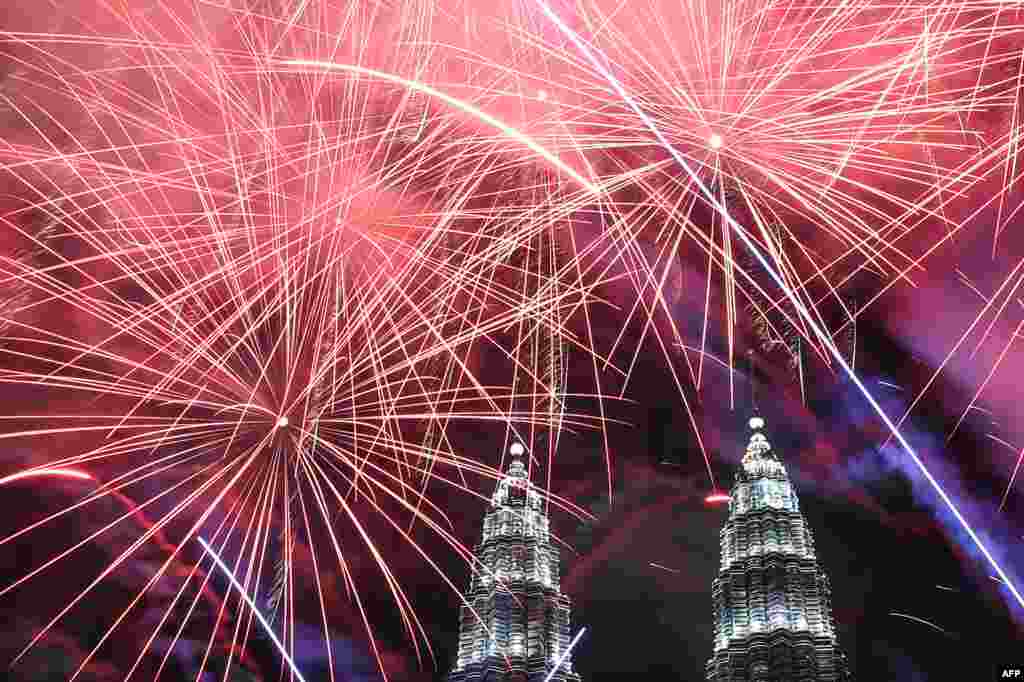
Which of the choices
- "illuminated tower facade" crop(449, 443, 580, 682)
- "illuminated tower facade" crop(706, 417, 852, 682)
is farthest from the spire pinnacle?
"illuminated tower facade" crop(449, 443, 580, 682)

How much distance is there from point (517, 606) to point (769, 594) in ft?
63.3

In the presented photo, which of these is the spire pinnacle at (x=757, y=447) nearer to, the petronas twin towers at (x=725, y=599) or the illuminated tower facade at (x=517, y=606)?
the petronas twin towers at (x=725, y=599)

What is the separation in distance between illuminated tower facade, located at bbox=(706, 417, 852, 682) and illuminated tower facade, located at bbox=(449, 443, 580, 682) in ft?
41.8

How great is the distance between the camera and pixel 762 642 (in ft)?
252

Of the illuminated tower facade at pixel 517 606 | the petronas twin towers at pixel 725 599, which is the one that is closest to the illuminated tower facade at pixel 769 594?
the petronas twin towers at pixel 725 599

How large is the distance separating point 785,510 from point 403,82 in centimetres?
6925

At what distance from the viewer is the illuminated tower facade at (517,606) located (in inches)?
3083

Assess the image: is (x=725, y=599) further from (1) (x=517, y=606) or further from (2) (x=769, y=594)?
(1) (x=517, y=606)

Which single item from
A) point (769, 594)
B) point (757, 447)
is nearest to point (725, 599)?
point (769, 594)

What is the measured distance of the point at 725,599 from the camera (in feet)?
265

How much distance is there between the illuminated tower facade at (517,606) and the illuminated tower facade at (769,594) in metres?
12.7

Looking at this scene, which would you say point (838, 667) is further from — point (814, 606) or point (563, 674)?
point (563, 674)

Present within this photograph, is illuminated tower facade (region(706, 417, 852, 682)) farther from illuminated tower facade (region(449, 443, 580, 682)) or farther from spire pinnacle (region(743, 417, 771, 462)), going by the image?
illuminated tower facade (region(449, 443, 580, 682))

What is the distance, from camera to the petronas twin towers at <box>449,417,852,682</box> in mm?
76625
